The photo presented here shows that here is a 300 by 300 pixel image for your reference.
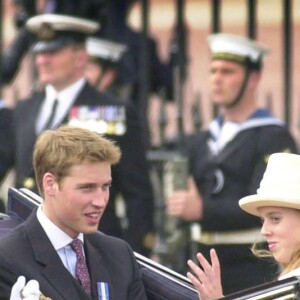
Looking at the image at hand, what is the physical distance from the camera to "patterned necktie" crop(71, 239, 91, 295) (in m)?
6.49

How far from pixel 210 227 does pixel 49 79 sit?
1.21 metres

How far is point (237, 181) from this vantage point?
9.25 meters

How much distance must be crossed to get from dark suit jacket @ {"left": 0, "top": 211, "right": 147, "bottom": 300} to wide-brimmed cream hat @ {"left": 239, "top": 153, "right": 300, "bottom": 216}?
502 millimetres

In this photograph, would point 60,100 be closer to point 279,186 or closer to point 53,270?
point 279,186

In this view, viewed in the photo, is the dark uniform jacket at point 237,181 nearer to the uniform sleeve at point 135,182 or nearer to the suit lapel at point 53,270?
the uniform sleeve at point 135,182

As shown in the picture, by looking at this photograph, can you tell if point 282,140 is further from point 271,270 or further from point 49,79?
point 49,79

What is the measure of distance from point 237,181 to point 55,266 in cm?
295

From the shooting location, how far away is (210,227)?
931cm

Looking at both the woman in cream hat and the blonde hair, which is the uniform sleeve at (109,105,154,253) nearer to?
the woman in cream hat

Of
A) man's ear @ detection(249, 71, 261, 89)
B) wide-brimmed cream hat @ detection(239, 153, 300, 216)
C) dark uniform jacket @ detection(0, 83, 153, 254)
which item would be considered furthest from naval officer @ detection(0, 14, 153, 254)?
wide-brimmed cream hat @ detection(239, 153, 300, 216)

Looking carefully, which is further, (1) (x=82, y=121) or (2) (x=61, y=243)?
(1) (x=82, y=121)

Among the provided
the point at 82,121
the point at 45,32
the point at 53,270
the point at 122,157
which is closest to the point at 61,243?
the point at 53,270

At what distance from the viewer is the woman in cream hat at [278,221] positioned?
6488 mm

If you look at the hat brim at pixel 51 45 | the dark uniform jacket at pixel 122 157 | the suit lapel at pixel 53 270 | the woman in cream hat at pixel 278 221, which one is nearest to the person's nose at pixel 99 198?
the suit lapel at pixel 53 270
